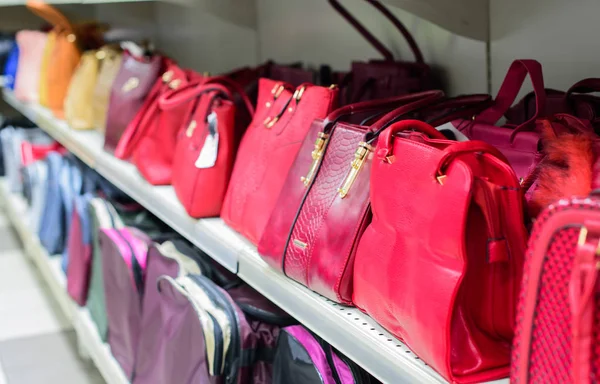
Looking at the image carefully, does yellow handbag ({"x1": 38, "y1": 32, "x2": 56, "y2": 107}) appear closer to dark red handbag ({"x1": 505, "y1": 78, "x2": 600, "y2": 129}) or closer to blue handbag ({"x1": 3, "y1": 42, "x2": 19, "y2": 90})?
blue handbag ({"x1": 3, "y1": 42, "x2": 19, "y2": 90})

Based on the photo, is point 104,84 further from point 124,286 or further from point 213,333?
point 213,333

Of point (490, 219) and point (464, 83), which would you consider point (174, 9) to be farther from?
point (490, 219)

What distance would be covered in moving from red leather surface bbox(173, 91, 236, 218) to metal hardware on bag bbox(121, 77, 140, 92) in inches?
22.7

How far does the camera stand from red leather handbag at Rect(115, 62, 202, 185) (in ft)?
6.50

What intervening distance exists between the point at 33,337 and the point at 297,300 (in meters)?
1.85

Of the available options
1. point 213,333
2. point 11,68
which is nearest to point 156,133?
point 213,333

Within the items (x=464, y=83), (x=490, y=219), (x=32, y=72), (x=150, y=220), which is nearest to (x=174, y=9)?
(x=32, y=72)

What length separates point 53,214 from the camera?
114 inches

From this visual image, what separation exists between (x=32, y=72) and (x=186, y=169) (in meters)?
2.16

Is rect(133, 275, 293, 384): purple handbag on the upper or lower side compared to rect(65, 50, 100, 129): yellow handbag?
lower

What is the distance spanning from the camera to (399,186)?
0.98 meters

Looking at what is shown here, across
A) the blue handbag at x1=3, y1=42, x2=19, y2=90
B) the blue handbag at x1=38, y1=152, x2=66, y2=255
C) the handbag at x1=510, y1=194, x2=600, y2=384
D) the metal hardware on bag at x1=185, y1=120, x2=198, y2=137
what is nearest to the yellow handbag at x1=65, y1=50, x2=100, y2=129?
the blue handbag at x1=38, y1=152, x2=66, y2=255

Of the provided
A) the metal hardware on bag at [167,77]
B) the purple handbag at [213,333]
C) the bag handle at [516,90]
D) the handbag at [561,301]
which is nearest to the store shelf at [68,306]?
the purple handbag at [213,333]

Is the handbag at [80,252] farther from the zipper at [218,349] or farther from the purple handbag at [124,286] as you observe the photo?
the zipper at [218,349]
